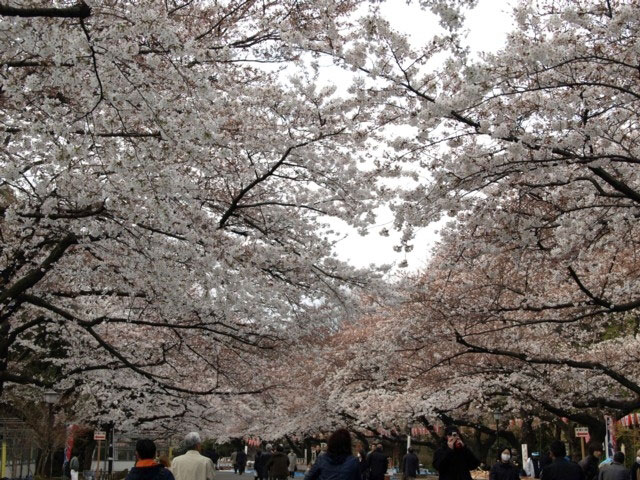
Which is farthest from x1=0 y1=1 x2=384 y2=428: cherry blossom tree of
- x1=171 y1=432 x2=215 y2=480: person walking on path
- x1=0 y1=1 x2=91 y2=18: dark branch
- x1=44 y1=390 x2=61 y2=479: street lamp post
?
x1=44 y1=390 x2=61 y2=479: street lamp post

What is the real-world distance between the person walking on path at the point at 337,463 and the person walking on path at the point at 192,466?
167 cm

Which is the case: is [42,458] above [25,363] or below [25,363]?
below

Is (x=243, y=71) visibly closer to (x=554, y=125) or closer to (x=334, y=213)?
(x=334, y=213)

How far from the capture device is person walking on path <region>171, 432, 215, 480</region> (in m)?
6.58

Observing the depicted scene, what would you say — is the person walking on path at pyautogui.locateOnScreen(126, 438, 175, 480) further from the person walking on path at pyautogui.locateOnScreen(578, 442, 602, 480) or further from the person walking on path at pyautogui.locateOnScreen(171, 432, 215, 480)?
the person walking on path at pyautogui.locateOnScreen(578, 442, 602, 480)

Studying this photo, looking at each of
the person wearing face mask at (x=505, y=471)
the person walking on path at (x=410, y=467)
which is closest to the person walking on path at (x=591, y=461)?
the person wearing face mask at (x=505, y=471)

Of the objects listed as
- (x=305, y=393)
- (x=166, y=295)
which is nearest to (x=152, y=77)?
(x=166, y=295)

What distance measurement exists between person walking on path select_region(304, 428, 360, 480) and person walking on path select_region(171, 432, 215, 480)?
1673 millimetres

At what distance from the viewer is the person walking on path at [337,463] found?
5.13 meters

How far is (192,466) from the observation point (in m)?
6.58

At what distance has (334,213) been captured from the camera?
11.6 meters

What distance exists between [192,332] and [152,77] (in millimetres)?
8422

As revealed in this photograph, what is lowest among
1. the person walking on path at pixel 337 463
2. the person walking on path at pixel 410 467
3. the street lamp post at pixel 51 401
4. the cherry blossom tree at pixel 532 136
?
the person walking on path at pixel 410 467

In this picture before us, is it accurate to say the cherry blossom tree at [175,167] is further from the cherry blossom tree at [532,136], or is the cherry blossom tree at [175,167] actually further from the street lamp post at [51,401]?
the street lamp post at [51,401]
